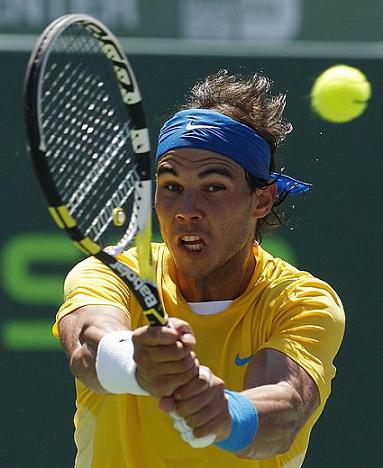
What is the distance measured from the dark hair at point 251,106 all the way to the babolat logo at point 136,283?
637 mm

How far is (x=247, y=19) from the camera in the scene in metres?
4.42

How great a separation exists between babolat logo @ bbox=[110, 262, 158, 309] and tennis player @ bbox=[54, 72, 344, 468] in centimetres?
12

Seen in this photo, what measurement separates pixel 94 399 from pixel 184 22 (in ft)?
6.67

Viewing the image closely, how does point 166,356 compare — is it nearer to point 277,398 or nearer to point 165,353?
point 165,353

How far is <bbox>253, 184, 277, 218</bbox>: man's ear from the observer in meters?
2.90

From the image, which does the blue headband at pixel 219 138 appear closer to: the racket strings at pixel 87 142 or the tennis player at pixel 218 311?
the tennis player at pixel 218 311

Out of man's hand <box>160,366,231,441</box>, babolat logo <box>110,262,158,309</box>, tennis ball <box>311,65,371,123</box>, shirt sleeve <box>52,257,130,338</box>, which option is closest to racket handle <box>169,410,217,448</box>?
man's hand <box>160,366,231,441</box>

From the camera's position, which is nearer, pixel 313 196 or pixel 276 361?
pixel 276 361

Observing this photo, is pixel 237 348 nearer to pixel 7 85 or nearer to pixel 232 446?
pixel 232 446

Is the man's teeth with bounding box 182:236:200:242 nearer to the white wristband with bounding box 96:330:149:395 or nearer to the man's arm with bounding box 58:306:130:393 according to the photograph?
the man's arm with bounding box 58:306:130:393

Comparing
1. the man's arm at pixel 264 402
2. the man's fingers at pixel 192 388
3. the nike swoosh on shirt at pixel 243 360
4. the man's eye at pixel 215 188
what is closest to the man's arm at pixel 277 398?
the man's arm at pixel 264 402

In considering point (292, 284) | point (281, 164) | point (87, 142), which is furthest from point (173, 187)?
point (281, 164)

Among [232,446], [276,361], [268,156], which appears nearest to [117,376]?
[232,446]

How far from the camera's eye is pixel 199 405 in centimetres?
214
